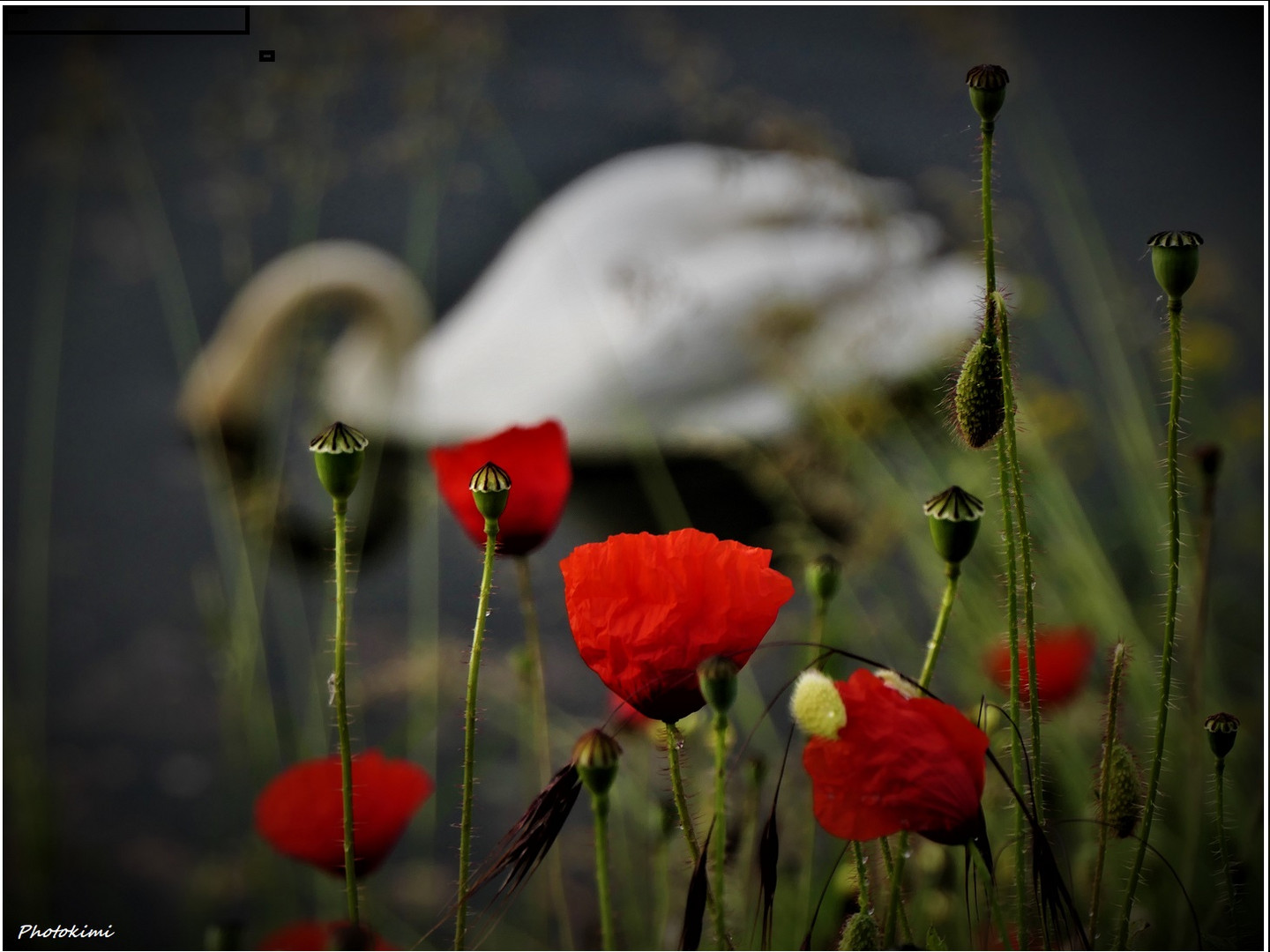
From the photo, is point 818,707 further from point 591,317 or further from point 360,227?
point 360,227

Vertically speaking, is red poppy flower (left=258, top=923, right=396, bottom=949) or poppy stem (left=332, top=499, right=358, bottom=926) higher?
poppy stem (left=332, top=499, right=358, bottom=926)

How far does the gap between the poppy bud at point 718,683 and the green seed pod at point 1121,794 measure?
72 mm

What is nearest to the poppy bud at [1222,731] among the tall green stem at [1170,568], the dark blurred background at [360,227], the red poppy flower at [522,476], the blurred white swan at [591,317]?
the tall green stem at [1170,568]

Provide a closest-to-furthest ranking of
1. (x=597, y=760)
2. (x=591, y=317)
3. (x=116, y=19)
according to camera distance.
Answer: (x=597, y=760) → (x=116, y=19) → (x=591, y=317)

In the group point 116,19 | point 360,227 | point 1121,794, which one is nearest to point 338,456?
point 1121,794

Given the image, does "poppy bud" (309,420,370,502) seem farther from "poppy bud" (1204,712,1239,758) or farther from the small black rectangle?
the small black rectangle

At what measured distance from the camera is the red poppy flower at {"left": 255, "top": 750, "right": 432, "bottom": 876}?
0.68 feet

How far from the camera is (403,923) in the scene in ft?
1.62

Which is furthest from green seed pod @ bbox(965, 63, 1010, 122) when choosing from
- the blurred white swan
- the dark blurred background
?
the blurred white swan

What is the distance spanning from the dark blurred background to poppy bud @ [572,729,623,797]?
33 centimetres

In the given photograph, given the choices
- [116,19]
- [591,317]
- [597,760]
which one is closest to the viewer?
[597,760]

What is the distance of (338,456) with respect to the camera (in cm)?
14

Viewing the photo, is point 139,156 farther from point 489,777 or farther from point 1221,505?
point 1221,505

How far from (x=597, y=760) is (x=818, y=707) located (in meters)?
0.03
